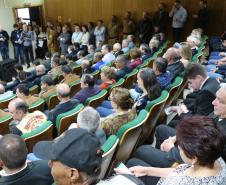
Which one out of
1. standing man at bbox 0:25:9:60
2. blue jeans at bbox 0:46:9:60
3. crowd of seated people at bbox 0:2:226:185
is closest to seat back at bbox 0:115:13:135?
crowd of seated people at bbox 0:2:226:185

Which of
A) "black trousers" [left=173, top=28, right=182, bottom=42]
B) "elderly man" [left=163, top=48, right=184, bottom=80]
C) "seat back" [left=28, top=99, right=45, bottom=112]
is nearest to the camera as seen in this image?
"seat back" [left=28, top=99, right=45, bottom=112]

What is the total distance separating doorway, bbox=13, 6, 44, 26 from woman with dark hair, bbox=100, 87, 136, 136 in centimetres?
919

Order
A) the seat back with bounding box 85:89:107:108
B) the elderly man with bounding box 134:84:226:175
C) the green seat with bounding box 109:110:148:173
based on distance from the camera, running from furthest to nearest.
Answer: the seat back with bounding box 85:89:107:108, the green seat with bounding box 109:110:148:173, the elderly man with bounding box 134:84:226:175

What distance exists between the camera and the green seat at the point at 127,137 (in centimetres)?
225

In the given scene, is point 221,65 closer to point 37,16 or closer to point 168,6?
point 168,6

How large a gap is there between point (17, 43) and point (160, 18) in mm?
5204

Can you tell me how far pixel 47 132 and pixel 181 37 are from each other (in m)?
7.05

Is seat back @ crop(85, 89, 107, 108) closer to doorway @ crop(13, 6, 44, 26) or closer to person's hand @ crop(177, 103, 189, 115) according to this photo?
person's hand @ crop(177, 103, 189, 115)

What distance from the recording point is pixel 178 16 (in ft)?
26.6

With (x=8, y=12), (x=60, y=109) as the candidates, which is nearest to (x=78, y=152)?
(x=60, y=109)

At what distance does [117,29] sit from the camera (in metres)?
9.47

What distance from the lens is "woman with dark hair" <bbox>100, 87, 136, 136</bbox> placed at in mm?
2580

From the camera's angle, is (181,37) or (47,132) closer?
(47,132)

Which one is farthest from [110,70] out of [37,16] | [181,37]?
[37,16]
